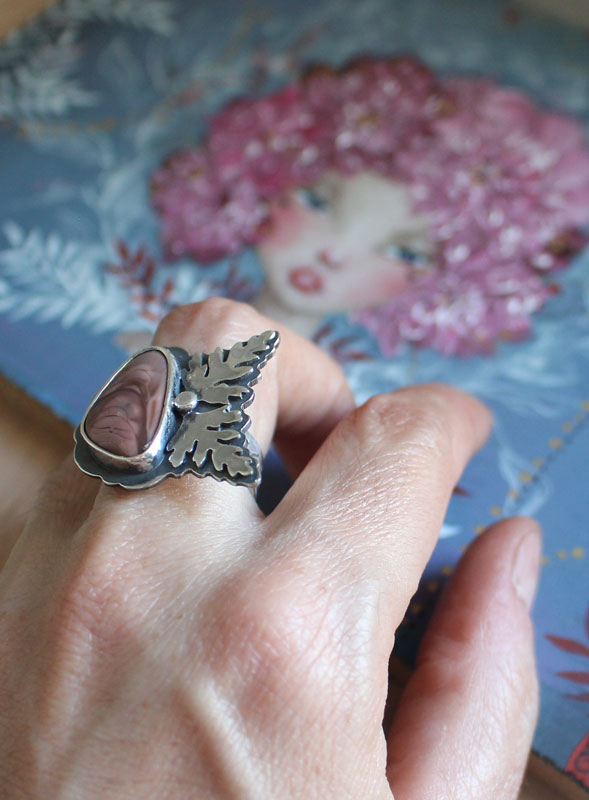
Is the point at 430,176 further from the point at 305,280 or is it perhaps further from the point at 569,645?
the point at 569,645

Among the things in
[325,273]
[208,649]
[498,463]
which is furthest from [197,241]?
[208,649]

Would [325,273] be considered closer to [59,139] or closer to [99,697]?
[59,139]

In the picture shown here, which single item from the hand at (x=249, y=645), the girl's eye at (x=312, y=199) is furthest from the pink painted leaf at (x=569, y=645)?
the girl's eye at (x=312, y=199)

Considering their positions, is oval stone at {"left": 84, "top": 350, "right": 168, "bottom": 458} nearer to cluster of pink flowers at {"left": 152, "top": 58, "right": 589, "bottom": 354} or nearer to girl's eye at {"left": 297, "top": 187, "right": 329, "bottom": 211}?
cluster of pink flowers at {"left": 152, "top": 58, "right": 589, "bottom": 354}

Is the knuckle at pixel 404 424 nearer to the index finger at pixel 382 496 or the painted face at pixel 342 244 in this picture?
the index finger at pixel 382 496

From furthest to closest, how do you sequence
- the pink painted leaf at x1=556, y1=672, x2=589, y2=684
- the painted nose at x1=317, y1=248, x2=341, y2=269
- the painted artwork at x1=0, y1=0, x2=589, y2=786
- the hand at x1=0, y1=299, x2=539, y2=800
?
the painted nose at x1=317, y1=248, x2=341, y2=269, the painted artwork at x1=0, y1=0, x2=589, y2=786, the pink painted leaf at x1=556, y1=672, x2=589, y2=684, the hand at x1=0, y1=299, x2=539, y2=800

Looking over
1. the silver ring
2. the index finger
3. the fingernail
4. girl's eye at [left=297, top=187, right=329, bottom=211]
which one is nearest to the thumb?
the fingernail
